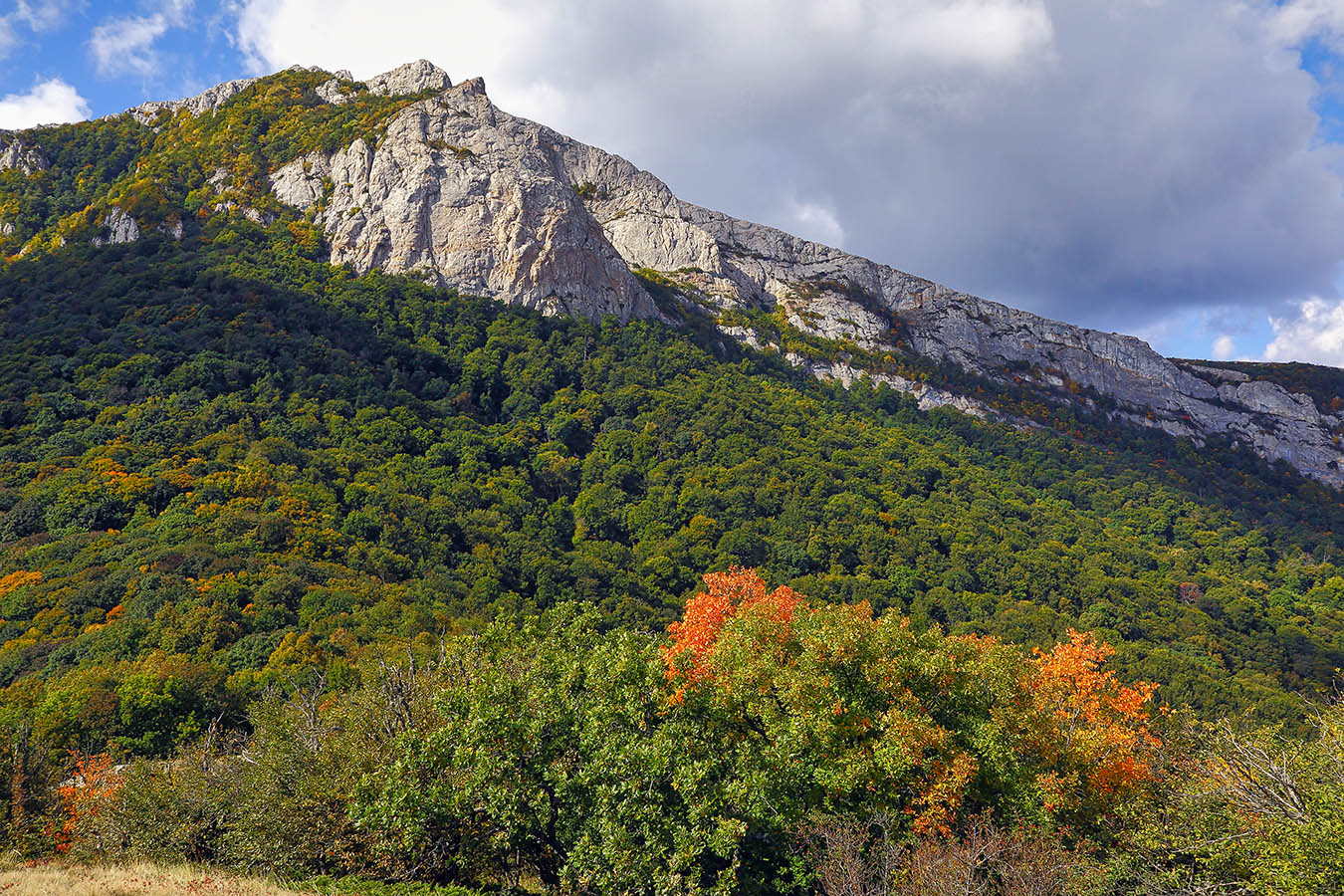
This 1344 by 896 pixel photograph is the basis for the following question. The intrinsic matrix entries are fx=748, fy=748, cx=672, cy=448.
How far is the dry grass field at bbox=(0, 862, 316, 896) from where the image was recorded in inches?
552

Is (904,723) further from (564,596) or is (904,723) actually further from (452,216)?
(452,216)

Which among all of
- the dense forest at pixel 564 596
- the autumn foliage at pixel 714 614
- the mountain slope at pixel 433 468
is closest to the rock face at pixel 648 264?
the mountain slope at pixel 433 468

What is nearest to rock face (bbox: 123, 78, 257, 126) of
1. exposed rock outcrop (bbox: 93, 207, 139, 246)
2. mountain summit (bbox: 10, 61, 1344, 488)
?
mountain summit (bbox: 10, 61, 1344, 488)

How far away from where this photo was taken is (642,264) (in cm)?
15325

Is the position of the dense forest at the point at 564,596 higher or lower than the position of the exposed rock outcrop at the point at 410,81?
lower

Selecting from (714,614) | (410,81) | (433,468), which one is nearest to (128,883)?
(714,614)

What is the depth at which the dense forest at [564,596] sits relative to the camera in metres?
16.3

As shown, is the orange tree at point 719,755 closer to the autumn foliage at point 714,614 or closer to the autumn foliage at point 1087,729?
the autumn foliage at point 1087,729

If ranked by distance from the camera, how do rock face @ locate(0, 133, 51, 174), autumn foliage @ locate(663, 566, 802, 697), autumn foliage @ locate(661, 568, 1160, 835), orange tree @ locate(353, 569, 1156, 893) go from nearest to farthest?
1. orange tree @ locate(353, 569, 1156, 893)
2. autumn foliage @ locate(661, 568, 1160, 835)
3. autumn foliage @ locate(663, 566, 802, 697)
4. rock face @ locate(0, 133, 51, 174)

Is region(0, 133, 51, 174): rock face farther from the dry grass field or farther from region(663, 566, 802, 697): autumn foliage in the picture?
the dry grass field

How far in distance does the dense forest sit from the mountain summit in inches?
184

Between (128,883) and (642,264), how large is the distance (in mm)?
146124

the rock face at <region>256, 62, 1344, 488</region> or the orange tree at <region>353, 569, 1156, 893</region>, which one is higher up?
the rock face at <region>256, 62, 1344, 488</region>

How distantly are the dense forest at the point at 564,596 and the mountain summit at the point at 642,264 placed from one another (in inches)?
184
